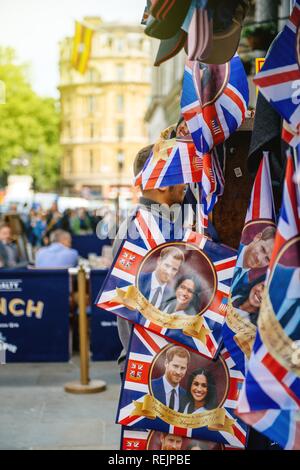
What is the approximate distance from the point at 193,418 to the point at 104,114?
364 ft

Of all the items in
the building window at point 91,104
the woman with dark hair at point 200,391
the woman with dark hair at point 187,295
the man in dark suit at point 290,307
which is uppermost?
the building window at point 91,104

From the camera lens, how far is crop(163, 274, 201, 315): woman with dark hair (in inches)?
142

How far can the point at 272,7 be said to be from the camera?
14.2m

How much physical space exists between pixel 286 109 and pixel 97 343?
7.08m

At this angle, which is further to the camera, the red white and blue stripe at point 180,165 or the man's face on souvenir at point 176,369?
the red white and blue stripe at point 180,165

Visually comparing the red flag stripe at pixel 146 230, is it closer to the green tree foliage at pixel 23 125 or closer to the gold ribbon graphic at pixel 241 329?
the gold ribbon graphic at pixel 241 329

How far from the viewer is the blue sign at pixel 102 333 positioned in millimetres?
9469

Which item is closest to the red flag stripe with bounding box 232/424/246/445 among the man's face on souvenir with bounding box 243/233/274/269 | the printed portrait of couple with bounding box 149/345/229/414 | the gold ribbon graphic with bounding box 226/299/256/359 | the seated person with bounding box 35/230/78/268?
the printed portrait of couple with bounding box 149/345/229/414

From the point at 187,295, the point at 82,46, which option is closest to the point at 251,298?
the point at 187,295

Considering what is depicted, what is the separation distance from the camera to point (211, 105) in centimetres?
354

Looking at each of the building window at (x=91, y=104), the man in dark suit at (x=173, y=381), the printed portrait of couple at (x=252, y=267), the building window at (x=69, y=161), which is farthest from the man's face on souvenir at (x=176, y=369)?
the building window at (x=69, y=161)

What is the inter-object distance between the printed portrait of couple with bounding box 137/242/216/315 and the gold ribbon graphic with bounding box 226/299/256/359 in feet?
1.55

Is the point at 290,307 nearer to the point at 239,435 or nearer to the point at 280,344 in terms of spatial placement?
the point at 280,344

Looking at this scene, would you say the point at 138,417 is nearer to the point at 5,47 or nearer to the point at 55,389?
the point at 55,389
